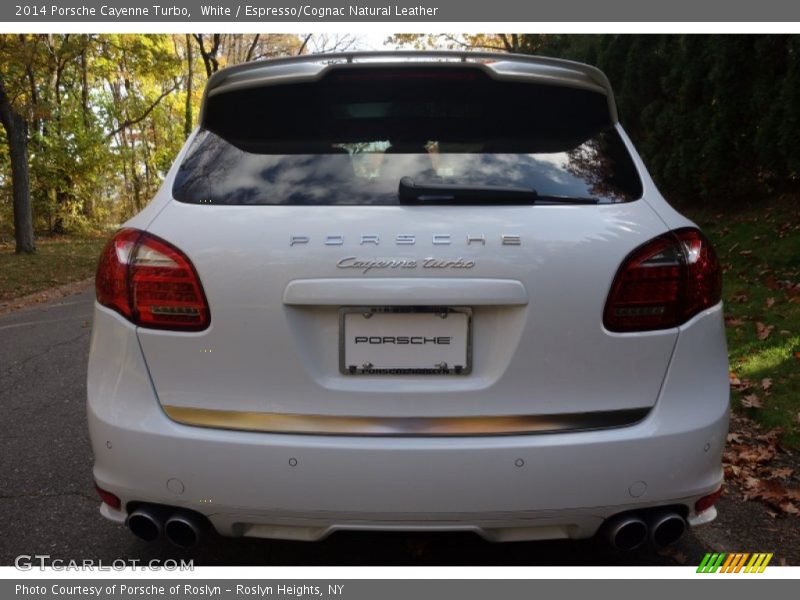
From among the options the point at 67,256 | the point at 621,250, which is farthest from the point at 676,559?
the point at 67,256

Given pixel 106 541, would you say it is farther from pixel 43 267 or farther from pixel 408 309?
pixel 43 267

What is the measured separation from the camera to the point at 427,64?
93.0 inches

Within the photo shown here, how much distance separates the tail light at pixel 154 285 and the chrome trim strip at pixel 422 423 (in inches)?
12.7

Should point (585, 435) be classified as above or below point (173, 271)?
below

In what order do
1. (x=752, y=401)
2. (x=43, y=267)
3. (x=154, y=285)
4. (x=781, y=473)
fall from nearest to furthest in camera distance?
(x=154, y=285), (x=781, y=473), (x=752, y=401), (x=43, y=267)

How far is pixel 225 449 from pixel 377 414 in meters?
0.46

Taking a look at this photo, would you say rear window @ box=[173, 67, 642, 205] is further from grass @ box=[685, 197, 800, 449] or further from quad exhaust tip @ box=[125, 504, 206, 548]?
grass @ box=[685, 197, 800, 449]

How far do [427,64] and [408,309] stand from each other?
0.93 meters

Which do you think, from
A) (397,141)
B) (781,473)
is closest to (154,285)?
(397,141)

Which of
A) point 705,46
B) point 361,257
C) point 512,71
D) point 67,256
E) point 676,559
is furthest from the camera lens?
point 67,256

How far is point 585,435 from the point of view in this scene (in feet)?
6.54

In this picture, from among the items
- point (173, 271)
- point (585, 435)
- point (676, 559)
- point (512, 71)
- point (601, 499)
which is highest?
point (512, 71)

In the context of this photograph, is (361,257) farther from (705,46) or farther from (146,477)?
(705,46)

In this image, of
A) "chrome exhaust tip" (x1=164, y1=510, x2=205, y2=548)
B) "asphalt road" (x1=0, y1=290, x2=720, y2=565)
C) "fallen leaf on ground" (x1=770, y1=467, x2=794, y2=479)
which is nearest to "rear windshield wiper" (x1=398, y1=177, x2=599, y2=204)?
"chrome exhaust tip" (x1=164, y1=510, x2=205, y2=548)
